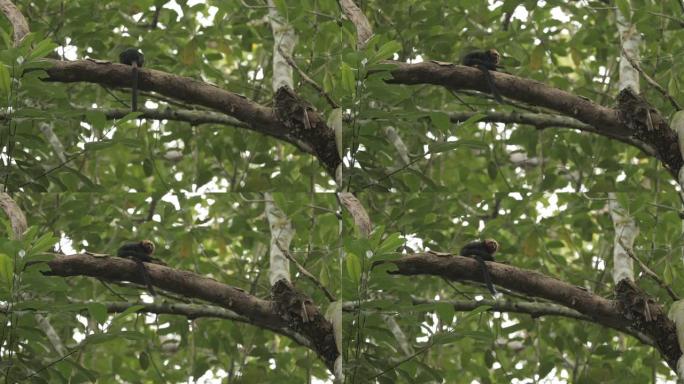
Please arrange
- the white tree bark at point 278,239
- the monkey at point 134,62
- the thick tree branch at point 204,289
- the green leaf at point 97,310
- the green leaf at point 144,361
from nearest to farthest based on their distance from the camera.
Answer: the green leaf at point 97,310 < the thick tree branch at point 204,289 < the monkey at point 134,62 < the white tree bark at point 278,239 < the green leaf at point 144,361

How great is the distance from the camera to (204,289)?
5309mm

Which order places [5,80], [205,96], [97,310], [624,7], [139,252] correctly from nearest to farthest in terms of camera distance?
1. [97,310]
2. [5,80]
3. [139,252]
4. [205,96]
5. [624,7]

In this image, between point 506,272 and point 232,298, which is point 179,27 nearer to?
point 232,298

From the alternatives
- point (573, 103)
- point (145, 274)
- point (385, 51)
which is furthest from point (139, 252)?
point (573, 103)

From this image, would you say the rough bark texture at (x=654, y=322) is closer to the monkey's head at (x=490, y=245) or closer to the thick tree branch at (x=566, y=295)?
the thick tree branch at (x=566, y=295)

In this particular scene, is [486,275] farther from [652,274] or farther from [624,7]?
[624,7]

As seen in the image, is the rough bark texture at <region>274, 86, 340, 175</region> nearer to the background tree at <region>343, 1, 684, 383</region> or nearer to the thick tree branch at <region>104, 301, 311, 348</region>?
the background tree at <region>343, 1, 684, 383</region>

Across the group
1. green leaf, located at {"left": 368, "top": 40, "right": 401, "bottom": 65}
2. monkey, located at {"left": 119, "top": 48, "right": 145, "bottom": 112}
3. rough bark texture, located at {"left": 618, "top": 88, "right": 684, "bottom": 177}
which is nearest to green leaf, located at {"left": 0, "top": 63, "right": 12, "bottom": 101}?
monkey, located at {"left": 119, "top": 48, "right": 145, "bottom": 112}

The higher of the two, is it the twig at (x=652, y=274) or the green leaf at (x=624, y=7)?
the green leaf at (x=624, y=7)

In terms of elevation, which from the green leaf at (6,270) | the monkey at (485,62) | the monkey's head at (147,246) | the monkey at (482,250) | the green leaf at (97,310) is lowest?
the green leaf at (97,310)

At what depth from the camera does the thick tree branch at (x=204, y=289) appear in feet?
17.1

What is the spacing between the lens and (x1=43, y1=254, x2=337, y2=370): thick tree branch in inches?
205

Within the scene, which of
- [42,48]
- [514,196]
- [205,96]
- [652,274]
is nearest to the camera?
[42,48]

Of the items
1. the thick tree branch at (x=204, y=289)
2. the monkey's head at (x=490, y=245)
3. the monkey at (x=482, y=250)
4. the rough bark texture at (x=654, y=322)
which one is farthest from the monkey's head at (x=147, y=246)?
the rough bark texture at (x=654, y=322)
